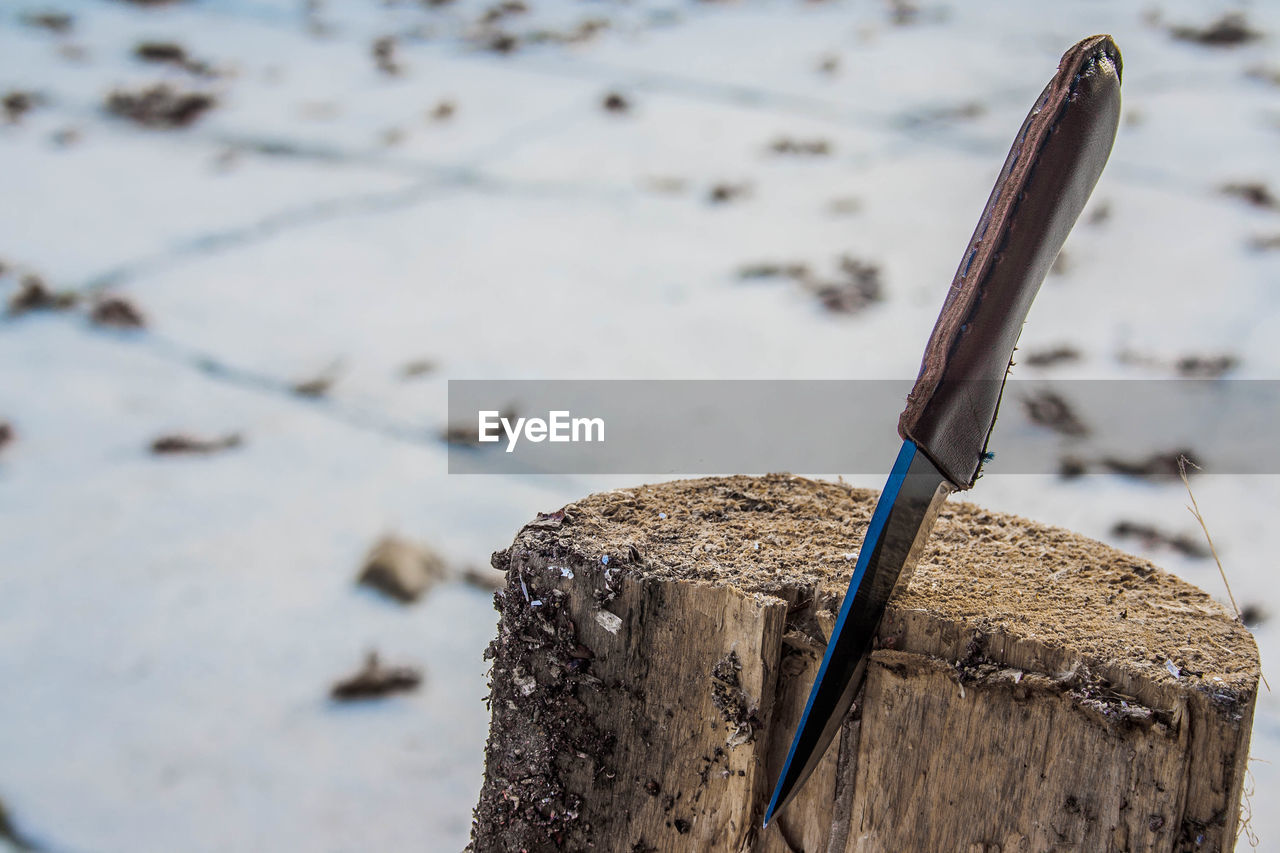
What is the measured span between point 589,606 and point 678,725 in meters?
0.11

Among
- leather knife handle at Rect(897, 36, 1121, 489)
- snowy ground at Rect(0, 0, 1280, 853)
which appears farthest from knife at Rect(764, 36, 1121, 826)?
snowy ground at Rect(0, 0, 1280, 853)

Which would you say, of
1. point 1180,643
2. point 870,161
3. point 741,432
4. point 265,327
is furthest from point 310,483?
point 870,161

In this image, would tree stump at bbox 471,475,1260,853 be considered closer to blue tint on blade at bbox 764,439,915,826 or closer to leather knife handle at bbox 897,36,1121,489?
blue tint on blade at bbox 764,439,915,826

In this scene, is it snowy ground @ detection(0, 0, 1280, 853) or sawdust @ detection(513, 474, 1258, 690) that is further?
snowy ground @ detection(0, 0, 1280, 853)

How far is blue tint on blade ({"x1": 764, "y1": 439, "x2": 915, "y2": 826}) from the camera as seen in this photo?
65 cm

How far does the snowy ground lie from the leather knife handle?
36.7 inches

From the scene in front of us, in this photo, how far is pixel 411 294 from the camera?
2355 mm

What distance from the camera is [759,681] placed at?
28.7 inches

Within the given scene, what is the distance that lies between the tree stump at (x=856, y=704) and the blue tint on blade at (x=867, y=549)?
45mm

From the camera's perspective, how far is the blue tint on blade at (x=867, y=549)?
2.14ft

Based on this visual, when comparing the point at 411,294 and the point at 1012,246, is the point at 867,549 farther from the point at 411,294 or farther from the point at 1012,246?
the point at 411,294

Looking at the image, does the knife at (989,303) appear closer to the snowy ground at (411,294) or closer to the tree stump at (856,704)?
the tree stump at (856,704)

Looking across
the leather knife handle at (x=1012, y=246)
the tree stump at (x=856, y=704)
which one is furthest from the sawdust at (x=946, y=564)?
the leather knife handle at (x=1012, y=246)

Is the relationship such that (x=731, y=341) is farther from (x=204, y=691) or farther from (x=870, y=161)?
(x=204, y=691)
